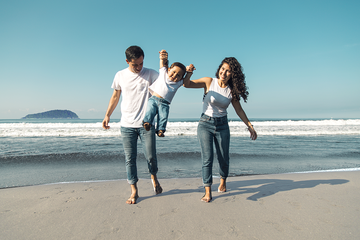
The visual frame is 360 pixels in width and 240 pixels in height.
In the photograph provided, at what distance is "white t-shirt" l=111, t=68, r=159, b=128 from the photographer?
9.53ft

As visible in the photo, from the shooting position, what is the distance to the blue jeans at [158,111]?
258 cm

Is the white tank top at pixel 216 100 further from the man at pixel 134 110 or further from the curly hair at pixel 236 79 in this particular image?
the man at pixel 134 110

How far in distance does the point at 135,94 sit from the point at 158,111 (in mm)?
550

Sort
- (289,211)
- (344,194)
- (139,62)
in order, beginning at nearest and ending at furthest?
(289,211) < (139,62) < (344,194)

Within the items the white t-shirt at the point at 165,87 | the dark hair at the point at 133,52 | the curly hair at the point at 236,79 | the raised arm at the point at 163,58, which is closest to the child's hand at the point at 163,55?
the raised arm at the point at 163,58

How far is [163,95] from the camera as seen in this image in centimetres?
262

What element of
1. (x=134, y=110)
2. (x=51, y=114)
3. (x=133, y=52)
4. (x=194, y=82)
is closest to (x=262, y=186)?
(x=194, y=82)

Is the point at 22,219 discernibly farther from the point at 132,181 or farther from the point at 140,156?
the point at 140,156

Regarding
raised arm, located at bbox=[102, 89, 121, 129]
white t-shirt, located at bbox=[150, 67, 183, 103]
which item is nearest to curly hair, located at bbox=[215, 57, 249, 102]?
white t-shirt, located at bbox=[150, 67, 183, 103]

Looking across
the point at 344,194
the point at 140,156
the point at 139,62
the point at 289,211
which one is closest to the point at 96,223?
the point at 139,62

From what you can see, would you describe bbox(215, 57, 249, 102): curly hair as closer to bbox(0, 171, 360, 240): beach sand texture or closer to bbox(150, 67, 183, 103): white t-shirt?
bbox(150, 67, 183, 103): white t-shirt

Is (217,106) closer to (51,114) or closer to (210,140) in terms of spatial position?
(210,140)

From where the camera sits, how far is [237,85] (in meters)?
2.97

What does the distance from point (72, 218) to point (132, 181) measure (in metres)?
0.89
